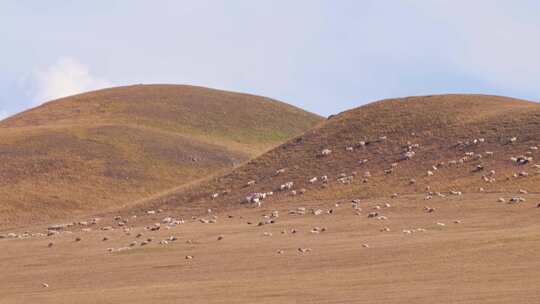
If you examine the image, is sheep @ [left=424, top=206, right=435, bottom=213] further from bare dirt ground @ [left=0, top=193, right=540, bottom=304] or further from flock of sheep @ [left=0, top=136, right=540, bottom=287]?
bare dirt ground @ [left=0, top=193, right=540, bottom=304]

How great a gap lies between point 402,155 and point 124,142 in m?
45.7

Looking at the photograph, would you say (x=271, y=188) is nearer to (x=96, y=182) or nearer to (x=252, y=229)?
(x=252, y=229)

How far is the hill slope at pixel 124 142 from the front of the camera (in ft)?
288

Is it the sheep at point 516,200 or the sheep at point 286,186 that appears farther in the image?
the sheep at point 286,186

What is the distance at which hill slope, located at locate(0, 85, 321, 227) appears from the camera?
288 ft

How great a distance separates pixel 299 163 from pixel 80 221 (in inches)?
535

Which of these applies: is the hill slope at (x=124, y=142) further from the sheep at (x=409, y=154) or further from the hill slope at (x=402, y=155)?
the sheep at (x=409, y=154)

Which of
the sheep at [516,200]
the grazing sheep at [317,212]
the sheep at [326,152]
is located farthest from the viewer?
the sheep at [326,152]

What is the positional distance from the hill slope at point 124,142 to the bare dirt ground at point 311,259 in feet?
96.0

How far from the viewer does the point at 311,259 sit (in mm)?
35438

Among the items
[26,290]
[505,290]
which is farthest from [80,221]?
[505,290]

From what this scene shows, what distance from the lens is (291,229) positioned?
47500 mm

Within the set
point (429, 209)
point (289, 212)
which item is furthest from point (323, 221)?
point (289, 212)

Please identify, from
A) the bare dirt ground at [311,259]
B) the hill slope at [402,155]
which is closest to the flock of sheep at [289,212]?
the hill slope at [402,155]
